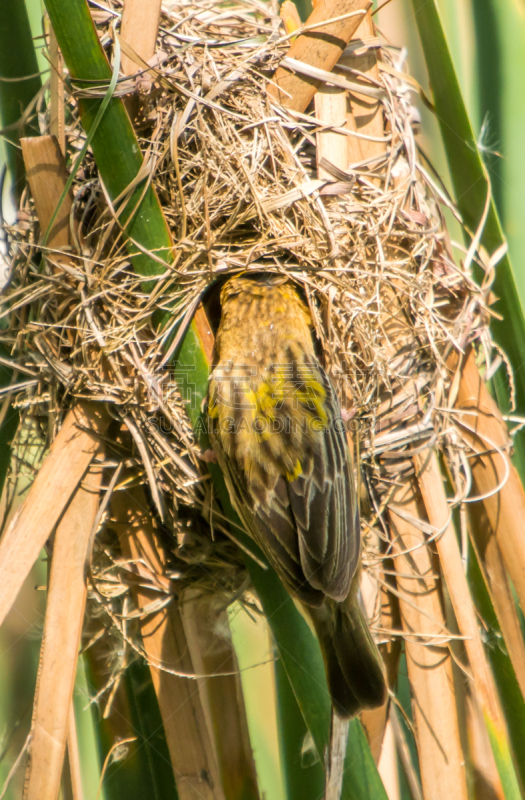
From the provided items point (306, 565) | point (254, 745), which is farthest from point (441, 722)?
point (254, 745)

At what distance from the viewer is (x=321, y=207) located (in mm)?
1602

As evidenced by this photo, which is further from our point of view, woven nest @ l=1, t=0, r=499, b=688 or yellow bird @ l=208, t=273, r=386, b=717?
woven nest @ l=1, t=0, r=499, b=688

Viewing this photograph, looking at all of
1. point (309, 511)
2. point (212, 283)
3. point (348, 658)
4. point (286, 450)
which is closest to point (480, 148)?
point (212, 283)

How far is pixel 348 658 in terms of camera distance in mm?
1346

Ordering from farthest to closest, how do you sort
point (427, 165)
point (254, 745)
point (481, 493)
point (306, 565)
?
point (254, 745), point (427, 165), point (481, 493), point (306, 565)

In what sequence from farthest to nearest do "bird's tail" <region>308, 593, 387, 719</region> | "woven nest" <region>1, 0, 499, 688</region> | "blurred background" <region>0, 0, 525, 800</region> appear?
"blurred background" <region>0, 0, 525, 800</region> → "woven nest" <region>1, 0, 499, 688</region> → "bird's tail" <region>308, 593, 387, 719</region>

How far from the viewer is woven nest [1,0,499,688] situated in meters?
1.53

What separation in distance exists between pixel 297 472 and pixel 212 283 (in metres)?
0.54

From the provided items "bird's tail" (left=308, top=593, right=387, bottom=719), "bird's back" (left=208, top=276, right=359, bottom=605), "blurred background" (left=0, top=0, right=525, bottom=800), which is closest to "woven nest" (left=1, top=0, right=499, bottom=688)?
"bird's back" (left=208, top=276, right=359, bottom=605)

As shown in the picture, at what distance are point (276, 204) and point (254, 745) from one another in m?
1.88

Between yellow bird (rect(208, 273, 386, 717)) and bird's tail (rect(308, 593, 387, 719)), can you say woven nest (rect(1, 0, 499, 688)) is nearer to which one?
yellow bird (rect(208, 273, 386, 717))

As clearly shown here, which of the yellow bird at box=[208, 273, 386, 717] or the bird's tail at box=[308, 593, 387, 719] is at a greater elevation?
the yellow bird at box=[208, 273, 386, 717]

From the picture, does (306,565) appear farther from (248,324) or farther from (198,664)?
(248,324)

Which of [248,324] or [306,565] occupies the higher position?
[248,324]
